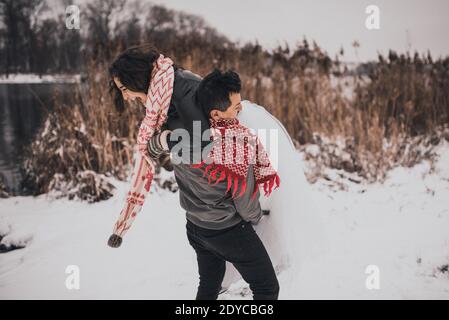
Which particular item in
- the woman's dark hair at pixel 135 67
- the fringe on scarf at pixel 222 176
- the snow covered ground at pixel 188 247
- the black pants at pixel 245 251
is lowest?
the snow covered ground at pixel 188 247

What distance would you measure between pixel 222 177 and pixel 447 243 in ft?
5.85

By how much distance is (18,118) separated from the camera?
12.4 ft

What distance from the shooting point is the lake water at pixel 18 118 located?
12.2 feet

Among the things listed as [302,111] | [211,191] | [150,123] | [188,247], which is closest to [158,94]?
[150,123]

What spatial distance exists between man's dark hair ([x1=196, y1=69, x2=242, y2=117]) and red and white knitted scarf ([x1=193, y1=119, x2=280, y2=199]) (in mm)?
71

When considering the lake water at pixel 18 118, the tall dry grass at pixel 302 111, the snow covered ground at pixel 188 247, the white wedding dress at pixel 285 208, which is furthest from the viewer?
the lake water at pixel 18 118

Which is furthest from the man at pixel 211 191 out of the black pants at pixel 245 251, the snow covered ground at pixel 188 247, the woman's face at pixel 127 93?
the snow covered ground at pixel 188 247

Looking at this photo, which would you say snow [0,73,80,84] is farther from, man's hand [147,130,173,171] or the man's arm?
the man's arm

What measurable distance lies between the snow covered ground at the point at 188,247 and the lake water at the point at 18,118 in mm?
A: 512

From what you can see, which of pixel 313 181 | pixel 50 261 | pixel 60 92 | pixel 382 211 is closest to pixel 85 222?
pixel 50 261

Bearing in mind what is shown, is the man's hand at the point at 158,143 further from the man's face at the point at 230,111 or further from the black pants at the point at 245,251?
the black pants at the point at 245,251

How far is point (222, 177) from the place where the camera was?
1235mm

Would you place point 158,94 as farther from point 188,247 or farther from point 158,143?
point 188,247

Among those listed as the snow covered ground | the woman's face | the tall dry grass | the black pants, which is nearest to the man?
the black pants
